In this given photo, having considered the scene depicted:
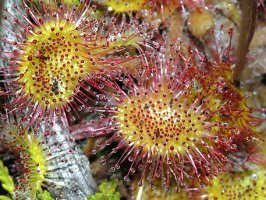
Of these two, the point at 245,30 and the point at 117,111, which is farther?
the point at 245,30

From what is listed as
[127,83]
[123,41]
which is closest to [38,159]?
[127,83]

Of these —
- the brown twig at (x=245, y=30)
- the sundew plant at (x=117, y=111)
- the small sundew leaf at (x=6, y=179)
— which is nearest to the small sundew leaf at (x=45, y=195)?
the sundew plant at (x=117, y=111)

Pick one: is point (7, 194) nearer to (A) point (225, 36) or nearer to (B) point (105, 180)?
(B) point (105, 180)

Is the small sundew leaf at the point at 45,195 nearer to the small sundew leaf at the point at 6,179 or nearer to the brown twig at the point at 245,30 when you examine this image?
the small sundew leaf at the point at 6,179

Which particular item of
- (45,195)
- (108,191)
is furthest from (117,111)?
(45,195)

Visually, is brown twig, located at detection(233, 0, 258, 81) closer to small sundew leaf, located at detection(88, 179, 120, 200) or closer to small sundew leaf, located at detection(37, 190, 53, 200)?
small sundew leaf, located at detection(88, 179, 120, 200)

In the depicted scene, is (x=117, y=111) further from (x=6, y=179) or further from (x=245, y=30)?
(x=245, y=30)
